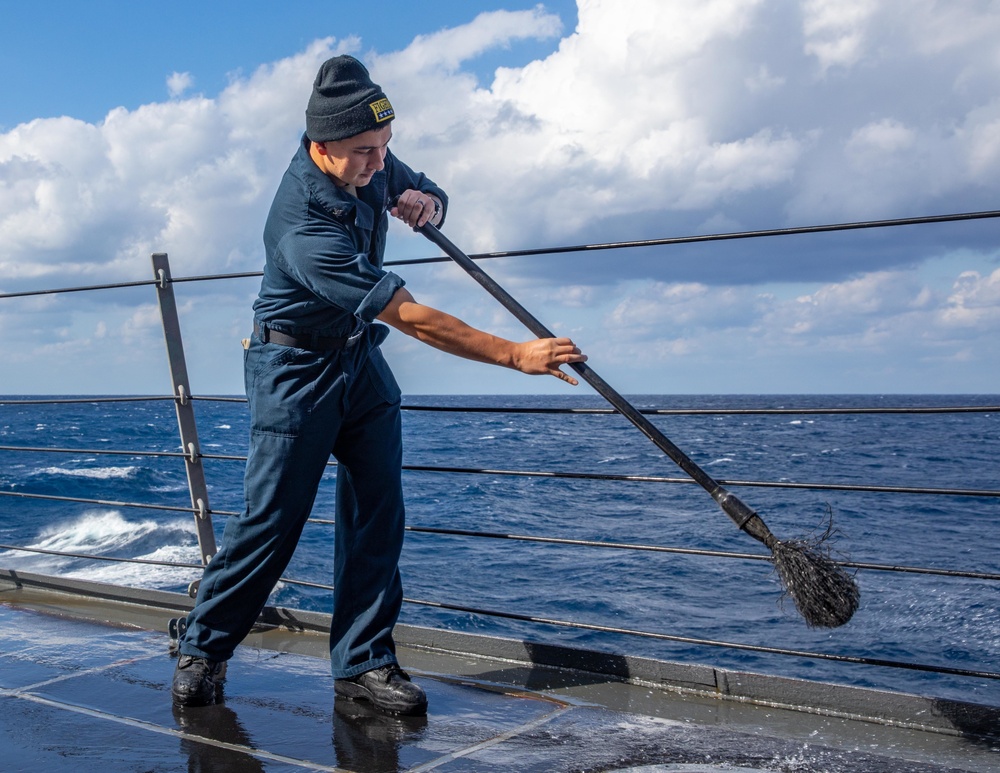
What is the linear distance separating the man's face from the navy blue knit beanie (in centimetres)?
2

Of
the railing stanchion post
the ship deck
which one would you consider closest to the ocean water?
the railing stanchion post

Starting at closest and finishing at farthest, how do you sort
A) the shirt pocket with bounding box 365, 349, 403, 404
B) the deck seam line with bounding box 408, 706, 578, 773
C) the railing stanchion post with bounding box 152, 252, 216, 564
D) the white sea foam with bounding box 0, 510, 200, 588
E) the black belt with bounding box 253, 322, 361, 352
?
1. the deck seam line with bounding box 408, 706, 578, 773
2. the black belt with bounding box 253, 322, 361, 352
3. the shirt pocket with bounding box 365, 349, 403, 404
4. the railing stanchion post with bounding box 152, 252, 216, 564
5. the white sea foam with bounding box 0, 510, 200, 588

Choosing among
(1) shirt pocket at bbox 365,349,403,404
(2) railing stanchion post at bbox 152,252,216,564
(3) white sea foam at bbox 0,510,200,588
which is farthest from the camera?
(3) white sea foam at bbox 0,510,200,588

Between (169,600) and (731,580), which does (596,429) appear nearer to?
(731,580)

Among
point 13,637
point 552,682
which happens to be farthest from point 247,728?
point 13,637

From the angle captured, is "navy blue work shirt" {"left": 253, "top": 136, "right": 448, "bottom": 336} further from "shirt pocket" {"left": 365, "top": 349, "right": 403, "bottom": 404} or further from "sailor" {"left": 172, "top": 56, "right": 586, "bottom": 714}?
"shirt pocket" {"left": 365, "top": 349, "right": 403, "bottom": 404}

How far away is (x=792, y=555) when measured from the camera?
8.00 ft

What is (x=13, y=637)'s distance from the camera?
11.1 feet

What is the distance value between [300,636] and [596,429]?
55752 mm

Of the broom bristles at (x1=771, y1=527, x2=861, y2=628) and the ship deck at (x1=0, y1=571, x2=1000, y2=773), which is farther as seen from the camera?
the broom bristles at (x1=771, y1=527, x2=861, y2=628)

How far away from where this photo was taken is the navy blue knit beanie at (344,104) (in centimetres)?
241

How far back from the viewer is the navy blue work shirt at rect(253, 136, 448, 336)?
2318mm

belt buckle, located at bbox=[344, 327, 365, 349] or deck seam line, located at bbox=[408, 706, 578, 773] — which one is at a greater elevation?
belt buckle, located at bbox=[344, 327, 365, 349]

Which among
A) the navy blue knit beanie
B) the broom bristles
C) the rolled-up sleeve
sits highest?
the navy blue knit beanie
